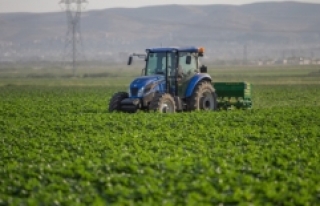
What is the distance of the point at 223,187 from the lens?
394 inches

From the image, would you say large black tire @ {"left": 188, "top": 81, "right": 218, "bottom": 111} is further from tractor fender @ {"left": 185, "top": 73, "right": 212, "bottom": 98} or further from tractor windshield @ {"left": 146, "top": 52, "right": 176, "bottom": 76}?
tractor windshield @ {"left": 146, "top": 52, "right": 176, "bottom": 76}

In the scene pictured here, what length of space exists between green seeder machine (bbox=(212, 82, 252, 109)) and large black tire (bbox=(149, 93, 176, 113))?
9.76 feet

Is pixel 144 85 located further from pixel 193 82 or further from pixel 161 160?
pixel 161 160

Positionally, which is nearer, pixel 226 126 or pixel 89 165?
pixel 89 165

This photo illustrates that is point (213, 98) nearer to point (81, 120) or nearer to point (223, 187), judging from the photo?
point (81, 120)

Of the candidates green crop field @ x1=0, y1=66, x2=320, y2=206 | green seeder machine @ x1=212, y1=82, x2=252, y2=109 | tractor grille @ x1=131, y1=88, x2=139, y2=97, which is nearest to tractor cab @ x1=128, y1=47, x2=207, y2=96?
tractor grille @ x1=131, y1=88, x2=139, y2=97

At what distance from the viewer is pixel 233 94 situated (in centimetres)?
2317

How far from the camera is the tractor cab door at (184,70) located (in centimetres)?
2073

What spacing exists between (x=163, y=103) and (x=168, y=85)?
730 millimetres

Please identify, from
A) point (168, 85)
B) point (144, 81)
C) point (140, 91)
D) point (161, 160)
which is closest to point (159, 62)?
point (168, 85)

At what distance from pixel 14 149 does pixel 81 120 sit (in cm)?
550

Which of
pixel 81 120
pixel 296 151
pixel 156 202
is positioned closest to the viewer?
pixel 156 202

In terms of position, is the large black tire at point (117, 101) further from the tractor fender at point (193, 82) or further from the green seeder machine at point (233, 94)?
the green seeder machine at point (233, 94)

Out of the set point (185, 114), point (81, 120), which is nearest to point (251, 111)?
point (185, 114)
